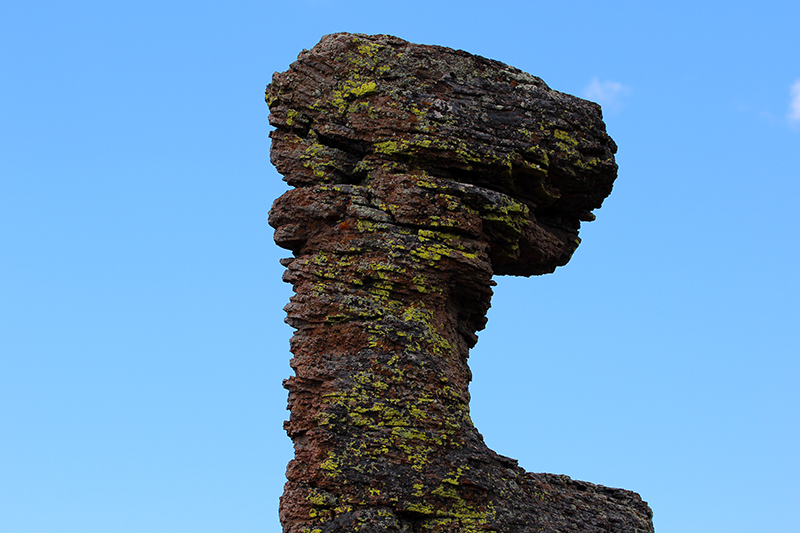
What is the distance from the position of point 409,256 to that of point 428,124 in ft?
5.81

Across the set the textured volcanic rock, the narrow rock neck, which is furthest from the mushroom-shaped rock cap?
the narrow rock neck

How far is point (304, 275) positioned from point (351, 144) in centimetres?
185

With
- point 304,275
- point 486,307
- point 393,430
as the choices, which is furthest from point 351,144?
point 393,430

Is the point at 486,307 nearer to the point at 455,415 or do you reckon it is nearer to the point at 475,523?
the point at 455,415

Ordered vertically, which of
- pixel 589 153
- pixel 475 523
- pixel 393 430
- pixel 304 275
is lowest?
pixel 475 523

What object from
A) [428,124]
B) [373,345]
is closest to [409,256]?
[373,345]

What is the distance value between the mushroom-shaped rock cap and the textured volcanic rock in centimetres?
2

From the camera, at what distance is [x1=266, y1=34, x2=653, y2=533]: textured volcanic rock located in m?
12.8

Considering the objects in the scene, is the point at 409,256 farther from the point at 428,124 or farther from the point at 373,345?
the point at 428,124

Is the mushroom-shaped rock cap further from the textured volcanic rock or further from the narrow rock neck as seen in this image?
the narrow rock neck

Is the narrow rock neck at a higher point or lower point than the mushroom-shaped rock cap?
lower

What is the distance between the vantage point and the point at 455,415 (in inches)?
520

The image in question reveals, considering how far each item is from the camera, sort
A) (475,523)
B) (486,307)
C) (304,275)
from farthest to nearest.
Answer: (486,307) → (304,275) → (475,523)

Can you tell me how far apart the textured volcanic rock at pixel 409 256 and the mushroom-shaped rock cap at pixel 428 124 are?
0.02 m
